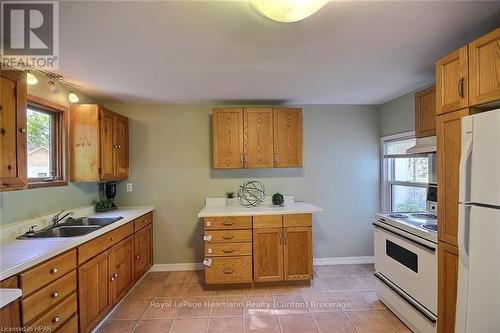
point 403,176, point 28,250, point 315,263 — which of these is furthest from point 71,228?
point 403,176

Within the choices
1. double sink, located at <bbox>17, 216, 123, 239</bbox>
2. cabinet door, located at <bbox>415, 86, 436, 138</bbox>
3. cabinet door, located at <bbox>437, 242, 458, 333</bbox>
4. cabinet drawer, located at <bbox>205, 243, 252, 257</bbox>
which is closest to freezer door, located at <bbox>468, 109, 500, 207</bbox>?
cabinet door, located at <bbox>437, 242, 458, 333</bbox>

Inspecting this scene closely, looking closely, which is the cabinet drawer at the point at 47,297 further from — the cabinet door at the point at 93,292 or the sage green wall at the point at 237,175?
the sage green wall at the point at 237,175

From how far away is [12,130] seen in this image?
1.72 metres

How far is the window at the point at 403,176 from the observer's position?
10.0ft

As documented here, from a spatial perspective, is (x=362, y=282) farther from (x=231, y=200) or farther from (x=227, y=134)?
(x=227, y=134)

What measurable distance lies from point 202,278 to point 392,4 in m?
3.38

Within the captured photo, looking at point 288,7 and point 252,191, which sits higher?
point 288,7

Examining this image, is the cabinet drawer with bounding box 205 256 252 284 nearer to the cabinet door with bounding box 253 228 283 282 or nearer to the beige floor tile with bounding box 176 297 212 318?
the cabinet door with bounding box 253 228 283 282

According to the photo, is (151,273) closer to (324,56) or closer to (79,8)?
Result: (79,8)

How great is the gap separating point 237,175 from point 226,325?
1876 millimetres

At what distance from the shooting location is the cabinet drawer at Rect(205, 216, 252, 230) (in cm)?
293

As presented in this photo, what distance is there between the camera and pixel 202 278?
3330 mm

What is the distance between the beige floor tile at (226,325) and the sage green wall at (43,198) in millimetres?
1907

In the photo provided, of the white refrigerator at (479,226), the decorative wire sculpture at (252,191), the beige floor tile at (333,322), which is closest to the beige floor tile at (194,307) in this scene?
the beige floor tile at (333,322)
